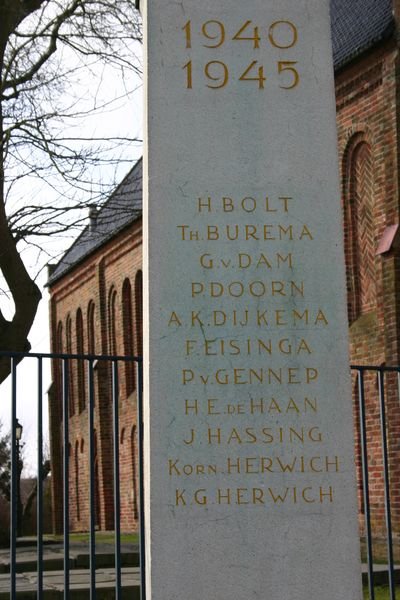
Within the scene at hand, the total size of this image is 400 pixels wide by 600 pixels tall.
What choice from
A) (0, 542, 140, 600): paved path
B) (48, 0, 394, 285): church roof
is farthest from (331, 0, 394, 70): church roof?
(0, 542, 140, 600): paved path

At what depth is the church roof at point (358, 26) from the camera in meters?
20.5

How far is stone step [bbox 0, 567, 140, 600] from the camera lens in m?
8.55

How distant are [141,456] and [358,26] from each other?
655 inches

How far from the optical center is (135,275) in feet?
109

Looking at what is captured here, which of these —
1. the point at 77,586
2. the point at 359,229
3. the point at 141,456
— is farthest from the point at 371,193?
the point at 141,456

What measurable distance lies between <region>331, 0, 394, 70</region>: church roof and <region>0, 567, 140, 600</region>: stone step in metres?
12.6

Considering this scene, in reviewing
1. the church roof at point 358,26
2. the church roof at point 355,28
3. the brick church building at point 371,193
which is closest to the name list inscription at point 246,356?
the brick church building at point 371,193

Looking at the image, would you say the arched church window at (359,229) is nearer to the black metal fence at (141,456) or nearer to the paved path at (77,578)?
the black metal fence at (141,456)

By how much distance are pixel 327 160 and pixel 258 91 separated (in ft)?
→ 1.66

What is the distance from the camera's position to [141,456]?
6891 mm

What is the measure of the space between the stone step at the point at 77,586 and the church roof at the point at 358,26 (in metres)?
12.6

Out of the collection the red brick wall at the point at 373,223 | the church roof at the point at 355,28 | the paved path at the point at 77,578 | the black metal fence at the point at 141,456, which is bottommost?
the paved path at the point at 77,578

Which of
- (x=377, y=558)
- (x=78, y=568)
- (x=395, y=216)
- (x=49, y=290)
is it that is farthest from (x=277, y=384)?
(x=49, y=290)

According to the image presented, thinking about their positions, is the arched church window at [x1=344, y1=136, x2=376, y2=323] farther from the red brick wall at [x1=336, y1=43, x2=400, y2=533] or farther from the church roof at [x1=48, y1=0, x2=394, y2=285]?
the church roof at [x1=48, y1=0, x2=394, y2=285]
